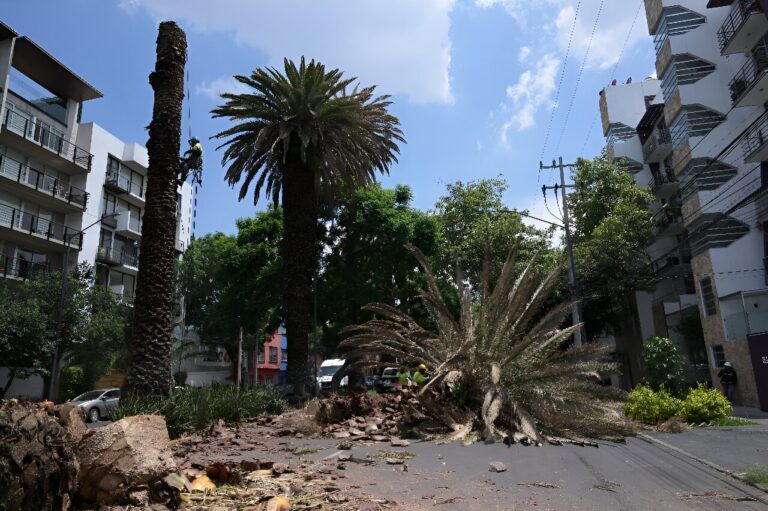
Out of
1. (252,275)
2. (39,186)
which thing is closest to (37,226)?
(39,186)

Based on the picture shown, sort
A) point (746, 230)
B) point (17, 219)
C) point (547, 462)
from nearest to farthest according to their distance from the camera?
1. point (547, 462)
2. point (746, 230)
3. point (17, 219)

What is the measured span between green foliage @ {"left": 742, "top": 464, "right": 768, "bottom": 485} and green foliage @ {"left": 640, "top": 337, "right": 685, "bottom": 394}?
9.78 meters

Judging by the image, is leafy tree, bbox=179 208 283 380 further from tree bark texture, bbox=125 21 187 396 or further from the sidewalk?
the sidewalk

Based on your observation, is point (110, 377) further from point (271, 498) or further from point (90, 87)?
point (271, 498)

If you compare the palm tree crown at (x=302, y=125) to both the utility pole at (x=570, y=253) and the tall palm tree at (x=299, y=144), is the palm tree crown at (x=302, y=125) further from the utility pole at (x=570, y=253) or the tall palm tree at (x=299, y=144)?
the utility pole at (x=570, y=253)

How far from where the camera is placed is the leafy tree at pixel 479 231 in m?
31.9

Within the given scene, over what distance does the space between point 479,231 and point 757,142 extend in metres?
14.3

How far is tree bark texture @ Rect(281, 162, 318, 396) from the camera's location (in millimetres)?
18891

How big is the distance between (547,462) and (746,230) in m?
23.2

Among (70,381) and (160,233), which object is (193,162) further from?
(70,381)

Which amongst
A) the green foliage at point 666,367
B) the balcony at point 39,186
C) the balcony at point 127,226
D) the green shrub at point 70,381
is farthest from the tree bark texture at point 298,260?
the balcony at point 127,226

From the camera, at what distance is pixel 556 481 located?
20.3ft

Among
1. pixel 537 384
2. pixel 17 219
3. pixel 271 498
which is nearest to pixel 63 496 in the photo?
pixel 271 498

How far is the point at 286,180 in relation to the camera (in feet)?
67.4
